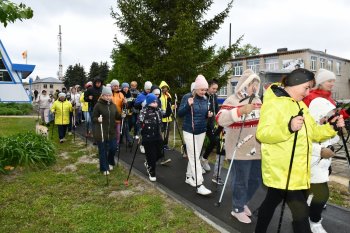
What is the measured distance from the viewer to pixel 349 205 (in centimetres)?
592

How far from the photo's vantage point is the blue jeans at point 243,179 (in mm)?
4734

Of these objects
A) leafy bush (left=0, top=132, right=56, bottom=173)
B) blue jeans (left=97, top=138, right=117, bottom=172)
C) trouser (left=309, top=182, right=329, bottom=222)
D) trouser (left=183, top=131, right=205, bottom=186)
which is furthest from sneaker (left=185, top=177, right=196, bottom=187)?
leafy bush (left=0, top=132, right=56, bottom=173)

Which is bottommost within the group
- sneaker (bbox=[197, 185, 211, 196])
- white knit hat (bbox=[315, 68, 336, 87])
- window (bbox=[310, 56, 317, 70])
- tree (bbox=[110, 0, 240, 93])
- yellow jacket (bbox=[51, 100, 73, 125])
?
sneaker (bbox=[197, 185, 211, 196])

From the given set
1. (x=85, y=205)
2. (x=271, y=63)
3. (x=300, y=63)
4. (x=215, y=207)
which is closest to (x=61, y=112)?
(x=85, y=205)

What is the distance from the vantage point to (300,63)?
1759 inches

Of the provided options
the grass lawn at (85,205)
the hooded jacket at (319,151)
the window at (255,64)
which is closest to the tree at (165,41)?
the grass lawn at (85,205)

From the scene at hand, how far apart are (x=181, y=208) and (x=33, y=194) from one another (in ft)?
10.2

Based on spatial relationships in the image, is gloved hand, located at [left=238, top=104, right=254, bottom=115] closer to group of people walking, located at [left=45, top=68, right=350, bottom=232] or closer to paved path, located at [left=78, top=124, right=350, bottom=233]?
group of people walking, located at [left=45, top=68, right=350, bottom=232]

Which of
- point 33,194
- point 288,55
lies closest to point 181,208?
point 33,194

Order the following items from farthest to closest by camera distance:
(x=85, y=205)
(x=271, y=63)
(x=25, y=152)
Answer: (x=271, y=63), (x=25, y=152), (x=85, y=205)

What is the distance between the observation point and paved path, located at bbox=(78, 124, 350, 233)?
15.6 feet

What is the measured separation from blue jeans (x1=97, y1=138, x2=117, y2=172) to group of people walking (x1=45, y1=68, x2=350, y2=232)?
0.03 metres

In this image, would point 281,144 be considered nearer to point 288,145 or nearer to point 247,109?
point 288,145

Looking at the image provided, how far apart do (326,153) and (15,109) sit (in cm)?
2740
